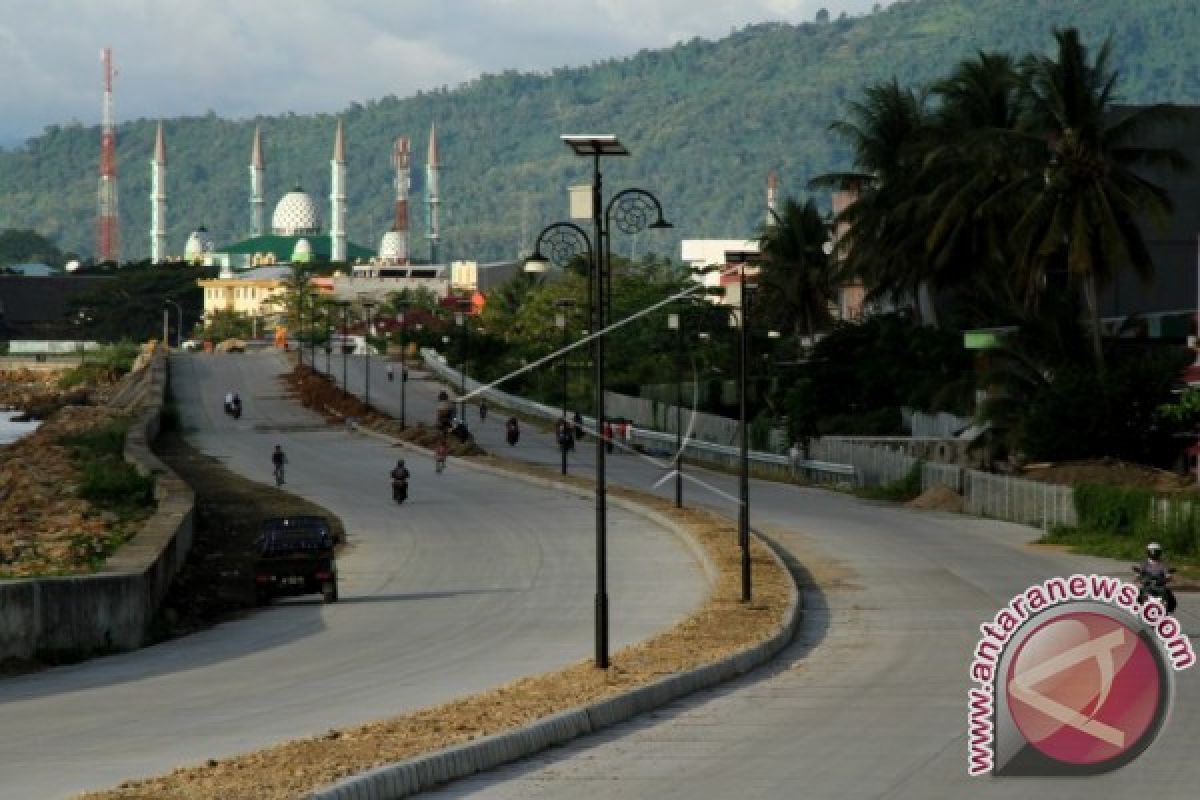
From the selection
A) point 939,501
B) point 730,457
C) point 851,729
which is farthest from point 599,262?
point 730,457

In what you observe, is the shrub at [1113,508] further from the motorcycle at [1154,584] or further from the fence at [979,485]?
the motorcycle at [1154,584]

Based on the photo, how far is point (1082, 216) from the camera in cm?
8325

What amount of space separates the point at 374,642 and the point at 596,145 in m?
10.8

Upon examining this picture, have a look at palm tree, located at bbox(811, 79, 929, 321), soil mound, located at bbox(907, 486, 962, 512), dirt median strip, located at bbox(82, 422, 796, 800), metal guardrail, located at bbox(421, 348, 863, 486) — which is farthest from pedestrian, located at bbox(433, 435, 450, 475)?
dirt median strip, located at bbox(82, 422, 796, 800)

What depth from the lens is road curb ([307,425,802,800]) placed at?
20812mm

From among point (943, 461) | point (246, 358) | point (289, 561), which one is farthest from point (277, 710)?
point (246, 358)

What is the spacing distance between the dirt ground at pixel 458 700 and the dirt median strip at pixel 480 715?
0.01 meters

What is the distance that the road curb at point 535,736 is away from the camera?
20.8 metres

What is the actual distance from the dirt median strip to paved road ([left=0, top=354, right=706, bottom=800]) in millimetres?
882

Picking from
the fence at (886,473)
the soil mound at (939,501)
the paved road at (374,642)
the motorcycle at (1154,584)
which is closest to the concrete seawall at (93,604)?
the paved road at (374,642)

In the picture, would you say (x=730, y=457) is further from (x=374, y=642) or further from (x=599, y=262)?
(x=599, y=262)

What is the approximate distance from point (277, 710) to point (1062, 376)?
2216 inches

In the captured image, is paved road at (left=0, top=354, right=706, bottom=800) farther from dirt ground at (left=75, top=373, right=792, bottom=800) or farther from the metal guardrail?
the metal guardrail

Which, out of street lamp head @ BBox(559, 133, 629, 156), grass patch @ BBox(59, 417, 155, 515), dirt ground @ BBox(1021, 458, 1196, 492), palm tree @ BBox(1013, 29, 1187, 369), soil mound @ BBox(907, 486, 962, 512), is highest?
palm tree @ BBox(1013, 29, 1187, 369)
